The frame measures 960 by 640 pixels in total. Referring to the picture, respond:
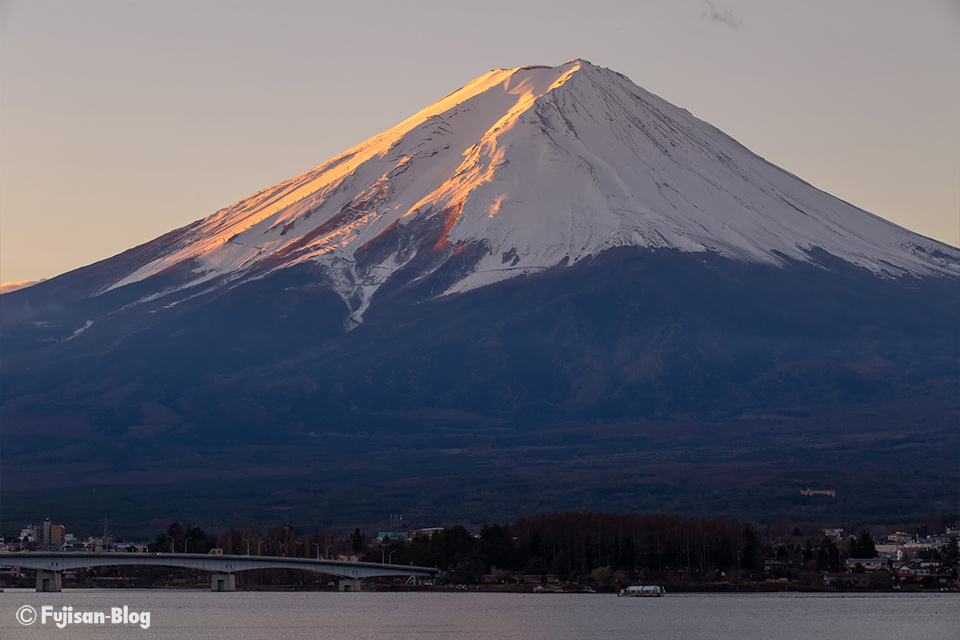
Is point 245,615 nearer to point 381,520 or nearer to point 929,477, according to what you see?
point 381,520

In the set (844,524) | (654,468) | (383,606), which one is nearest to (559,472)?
(654,468)

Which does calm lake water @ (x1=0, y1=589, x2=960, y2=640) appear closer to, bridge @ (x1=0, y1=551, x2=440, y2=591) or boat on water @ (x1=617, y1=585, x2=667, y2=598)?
boat on water @ (x1=617, y1=585, x2=667, y2=598)

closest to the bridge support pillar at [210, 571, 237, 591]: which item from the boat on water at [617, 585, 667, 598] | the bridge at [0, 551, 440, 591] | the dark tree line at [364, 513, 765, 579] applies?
the bridge at [0, 551, 440, 591]

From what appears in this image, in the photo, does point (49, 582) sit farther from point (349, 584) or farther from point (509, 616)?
point (509, 616)

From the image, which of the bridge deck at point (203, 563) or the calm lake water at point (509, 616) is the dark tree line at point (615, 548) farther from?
the calm lake water at point (509, 616)

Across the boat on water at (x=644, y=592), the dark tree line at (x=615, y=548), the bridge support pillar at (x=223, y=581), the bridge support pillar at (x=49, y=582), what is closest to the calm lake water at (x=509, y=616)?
the boat on water at (x=644, y=592)
